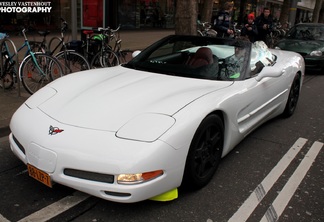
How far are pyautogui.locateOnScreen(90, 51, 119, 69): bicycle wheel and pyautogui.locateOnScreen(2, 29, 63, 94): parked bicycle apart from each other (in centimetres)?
143

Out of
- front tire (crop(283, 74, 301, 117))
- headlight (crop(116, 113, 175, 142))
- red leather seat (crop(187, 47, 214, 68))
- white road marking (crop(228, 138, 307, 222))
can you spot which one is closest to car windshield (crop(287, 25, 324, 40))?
front tire (crop(283, 74, 301, 117))

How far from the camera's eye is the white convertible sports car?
245cm

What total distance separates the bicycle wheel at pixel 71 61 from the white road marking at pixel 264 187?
161 inches

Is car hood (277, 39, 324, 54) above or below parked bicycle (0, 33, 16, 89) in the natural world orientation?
above

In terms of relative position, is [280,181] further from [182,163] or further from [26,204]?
[26,204]

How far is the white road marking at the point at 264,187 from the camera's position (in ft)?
9.08

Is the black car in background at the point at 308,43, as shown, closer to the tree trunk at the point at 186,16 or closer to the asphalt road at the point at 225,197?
the tree trunk at the point at 186,16

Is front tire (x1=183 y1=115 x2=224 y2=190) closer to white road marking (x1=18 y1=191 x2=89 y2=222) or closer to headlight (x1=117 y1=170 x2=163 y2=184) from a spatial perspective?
headlight (x1=117 y1=170 x2=163 y2=184)

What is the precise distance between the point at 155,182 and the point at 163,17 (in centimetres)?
2211

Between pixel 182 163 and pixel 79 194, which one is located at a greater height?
pixel 182 163

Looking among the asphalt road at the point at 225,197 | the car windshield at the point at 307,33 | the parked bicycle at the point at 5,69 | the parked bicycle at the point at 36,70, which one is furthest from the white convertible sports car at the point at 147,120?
the car windshield at the point at 307,33

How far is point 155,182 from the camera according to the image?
2.49 m

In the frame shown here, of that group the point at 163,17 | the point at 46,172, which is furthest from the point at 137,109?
the point at 163,17

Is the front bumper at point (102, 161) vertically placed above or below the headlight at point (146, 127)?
below
